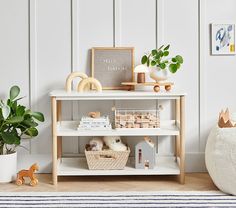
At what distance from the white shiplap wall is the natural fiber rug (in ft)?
2.40

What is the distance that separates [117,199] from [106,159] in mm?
505

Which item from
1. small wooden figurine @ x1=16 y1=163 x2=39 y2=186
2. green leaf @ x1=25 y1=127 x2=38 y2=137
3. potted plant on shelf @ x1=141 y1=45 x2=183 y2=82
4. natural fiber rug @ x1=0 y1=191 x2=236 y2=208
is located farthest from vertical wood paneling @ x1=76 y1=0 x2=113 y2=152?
natural fiber rug @ x1=0 y1=191 x2=236 y2=208

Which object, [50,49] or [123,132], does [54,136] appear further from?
[50,49]

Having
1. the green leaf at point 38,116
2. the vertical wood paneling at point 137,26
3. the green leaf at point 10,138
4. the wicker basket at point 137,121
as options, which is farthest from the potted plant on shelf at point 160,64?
the green leaf at point 10,138

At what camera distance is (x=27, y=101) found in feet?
12.1

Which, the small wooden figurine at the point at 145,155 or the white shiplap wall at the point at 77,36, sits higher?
the white shiplap wall at the point at 77,36

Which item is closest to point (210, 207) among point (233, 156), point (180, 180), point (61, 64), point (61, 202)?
point (233, 156)

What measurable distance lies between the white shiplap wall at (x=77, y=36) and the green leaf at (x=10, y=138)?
1.25ft

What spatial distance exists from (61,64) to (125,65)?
1.65ft

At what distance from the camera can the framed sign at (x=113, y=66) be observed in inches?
144

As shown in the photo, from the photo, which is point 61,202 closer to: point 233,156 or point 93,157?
point 93,157

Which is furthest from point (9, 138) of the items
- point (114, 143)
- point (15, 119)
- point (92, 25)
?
point (92, 25)

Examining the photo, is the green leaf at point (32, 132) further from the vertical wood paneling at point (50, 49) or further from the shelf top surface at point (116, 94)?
the shelf top surface at point (116, 94)

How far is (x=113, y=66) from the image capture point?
368 cm
